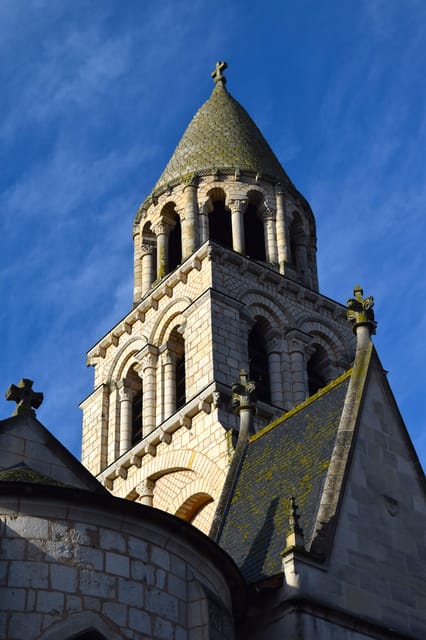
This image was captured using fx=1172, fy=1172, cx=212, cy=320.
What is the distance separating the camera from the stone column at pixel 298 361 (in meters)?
31.5

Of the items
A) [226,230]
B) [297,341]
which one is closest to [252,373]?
[297,341]

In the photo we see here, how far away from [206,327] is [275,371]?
7.82 ft

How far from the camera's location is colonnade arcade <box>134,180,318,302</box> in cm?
3547

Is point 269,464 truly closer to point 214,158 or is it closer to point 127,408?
point 127,408

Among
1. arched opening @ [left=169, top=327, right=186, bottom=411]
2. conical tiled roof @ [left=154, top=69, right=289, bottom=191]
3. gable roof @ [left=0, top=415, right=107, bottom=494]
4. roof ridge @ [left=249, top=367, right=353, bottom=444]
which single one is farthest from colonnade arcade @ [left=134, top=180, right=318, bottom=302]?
gable roof @ [left=0, top=415, right=107, bottom=494]

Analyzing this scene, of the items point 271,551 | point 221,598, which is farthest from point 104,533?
point 271,551

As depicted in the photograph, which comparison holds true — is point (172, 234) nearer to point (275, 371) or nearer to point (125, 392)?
point (125, 392)

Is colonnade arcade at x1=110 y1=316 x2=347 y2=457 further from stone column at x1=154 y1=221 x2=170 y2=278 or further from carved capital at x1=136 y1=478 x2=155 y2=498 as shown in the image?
stone column at x1=154 y1=221 x2=170 y2=278

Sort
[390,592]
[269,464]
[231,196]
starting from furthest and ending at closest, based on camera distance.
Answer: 1. [231,196]
2. [269,464]
3. [390,592]

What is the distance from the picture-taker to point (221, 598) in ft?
51.6

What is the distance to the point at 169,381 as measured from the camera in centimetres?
3216

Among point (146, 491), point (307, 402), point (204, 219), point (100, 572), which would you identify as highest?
point (204, 219)

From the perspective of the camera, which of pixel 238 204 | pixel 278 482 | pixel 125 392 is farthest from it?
pixel 238 204

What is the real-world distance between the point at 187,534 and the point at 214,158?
23.3m
